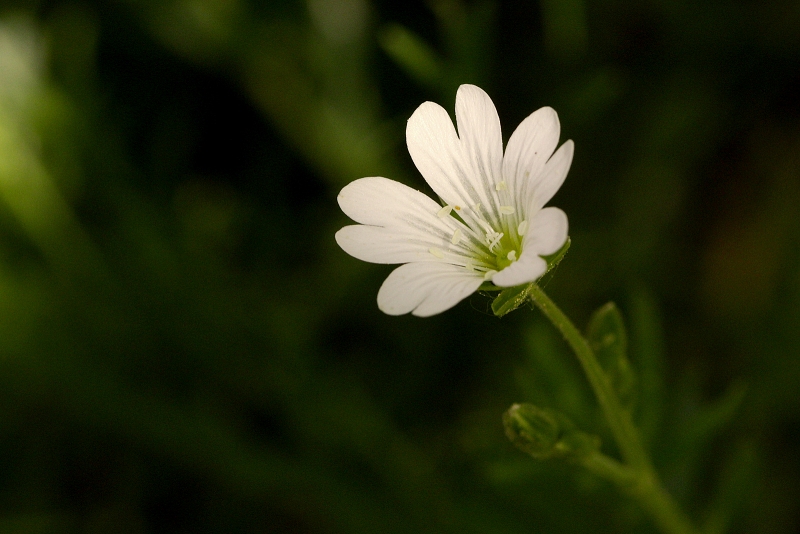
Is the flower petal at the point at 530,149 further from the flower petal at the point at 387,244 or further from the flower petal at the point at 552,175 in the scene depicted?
the flower petal at the point at 387,244

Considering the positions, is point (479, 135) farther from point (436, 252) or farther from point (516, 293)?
point (516, 293)

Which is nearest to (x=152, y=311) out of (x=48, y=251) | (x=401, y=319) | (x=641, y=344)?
(x=48, y=251)

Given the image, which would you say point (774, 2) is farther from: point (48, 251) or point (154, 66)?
point (48, 251)

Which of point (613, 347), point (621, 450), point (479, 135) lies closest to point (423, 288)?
point (479, 135)

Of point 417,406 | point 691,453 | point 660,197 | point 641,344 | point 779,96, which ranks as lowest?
point 691,453

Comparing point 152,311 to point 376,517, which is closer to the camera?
point 376,517

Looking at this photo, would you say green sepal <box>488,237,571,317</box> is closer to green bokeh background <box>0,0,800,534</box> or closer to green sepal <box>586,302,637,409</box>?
green sepal <box>586,302,637,409</box>

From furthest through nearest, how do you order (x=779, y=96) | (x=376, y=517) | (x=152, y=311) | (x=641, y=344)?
(x=779, y=96) → (x=152, y=311) → (x=376, y=517) → (x=641, y=344)

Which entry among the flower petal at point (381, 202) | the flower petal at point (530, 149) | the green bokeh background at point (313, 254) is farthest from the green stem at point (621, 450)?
the green bokeh background at point (313, 254)
